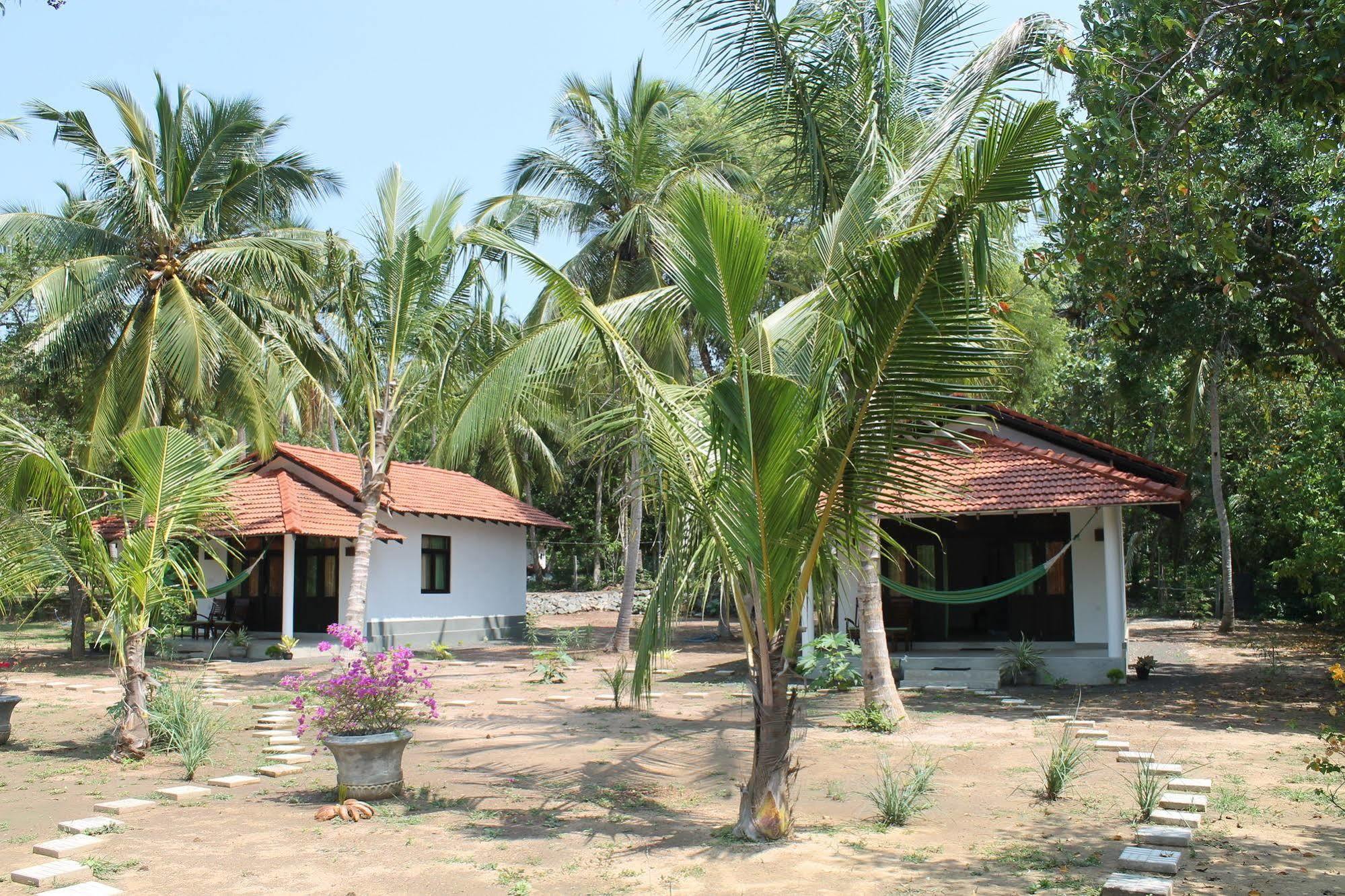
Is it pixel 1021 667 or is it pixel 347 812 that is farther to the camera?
pixel 1021 667

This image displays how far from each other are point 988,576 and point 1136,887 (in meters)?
12.9

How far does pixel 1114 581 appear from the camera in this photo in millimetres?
15188

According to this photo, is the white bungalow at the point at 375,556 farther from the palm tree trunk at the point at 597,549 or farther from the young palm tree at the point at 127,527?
the palm tree trunk at the point at 597,549

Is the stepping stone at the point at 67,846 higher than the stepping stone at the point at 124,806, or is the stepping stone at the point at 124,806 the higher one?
the stepping stone at the point at 67,846

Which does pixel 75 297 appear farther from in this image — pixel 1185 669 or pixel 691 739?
pixel 1185 669

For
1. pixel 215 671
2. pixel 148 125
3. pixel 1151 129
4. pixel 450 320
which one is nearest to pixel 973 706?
pixel 1151 129

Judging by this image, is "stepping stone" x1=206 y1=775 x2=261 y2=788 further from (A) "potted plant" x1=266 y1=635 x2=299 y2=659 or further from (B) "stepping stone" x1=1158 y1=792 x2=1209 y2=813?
(A) "potted plant" x1=266 y1=635 x2=299 y2=659

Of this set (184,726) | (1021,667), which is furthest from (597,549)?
(184,726)

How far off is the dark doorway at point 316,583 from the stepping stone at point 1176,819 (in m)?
18.4

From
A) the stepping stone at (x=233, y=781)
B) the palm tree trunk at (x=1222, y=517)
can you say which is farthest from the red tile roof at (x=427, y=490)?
the palm tree trunk at (x=1222, y=517)

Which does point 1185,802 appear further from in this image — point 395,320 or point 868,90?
point 395,320

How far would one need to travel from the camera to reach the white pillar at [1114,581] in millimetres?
15117

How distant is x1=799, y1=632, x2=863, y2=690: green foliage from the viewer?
1353 cm

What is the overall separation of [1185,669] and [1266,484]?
450cm
